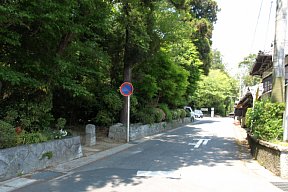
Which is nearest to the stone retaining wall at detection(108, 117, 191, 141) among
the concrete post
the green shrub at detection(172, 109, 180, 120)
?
the concrete post

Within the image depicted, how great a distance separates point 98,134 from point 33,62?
27.5ft

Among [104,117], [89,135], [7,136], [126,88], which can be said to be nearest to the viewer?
[7,136]

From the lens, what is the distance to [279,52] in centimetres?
1151

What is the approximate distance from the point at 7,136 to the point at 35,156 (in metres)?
1.29

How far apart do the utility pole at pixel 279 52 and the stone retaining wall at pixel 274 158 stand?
1.82 metres

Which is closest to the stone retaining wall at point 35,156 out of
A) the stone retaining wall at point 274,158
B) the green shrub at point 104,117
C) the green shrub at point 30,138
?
the green shrub at point 30,138

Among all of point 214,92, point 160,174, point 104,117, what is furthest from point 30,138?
point 214,92

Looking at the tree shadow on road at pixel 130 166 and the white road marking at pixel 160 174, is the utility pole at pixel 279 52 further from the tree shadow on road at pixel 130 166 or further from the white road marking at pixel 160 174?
the white road marking at pixel 160 174

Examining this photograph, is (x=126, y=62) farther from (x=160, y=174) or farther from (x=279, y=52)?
(x=160, y=174)

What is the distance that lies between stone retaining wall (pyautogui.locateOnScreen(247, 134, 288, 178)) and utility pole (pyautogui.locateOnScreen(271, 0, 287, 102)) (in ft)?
5.98

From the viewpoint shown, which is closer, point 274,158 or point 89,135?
point 274,158

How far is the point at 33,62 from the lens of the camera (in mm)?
10555

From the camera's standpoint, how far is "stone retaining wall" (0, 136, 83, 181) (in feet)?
25.6

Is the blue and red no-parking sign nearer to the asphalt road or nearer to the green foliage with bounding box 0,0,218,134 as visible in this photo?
the green foliage with bounding box 0,0,218,134
